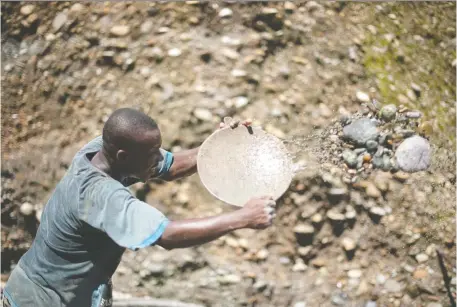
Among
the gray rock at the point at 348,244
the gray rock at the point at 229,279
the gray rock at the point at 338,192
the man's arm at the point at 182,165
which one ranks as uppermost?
the man's arm at the point at 182,165

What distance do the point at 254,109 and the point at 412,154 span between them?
953 mm

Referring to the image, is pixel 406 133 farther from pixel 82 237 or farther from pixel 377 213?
pixel 82 237

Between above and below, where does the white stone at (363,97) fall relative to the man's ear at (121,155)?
below

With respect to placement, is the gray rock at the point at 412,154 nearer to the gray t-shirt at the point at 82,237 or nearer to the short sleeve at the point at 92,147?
the gray t-shirt at the point at 82,237

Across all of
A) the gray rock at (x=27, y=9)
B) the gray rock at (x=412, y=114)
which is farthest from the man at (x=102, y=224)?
the gray rock at (x=27, y=9)

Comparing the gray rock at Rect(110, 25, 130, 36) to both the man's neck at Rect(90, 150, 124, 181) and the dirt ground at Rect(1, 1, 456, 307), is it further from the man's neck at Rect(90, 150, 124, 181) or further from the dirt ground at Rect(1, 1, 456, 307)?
the man's neck at Rect(90, 150, 124, 181)

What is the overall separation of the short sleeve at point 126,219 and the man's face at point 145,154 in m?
0.16

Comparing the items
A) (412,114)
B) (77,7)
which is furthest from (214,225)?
(77,7)

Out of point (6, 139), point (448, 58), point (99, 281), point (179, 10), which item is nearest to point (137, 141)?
point (99, 281)

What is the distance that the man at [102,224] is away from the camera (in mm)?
Answer: 1659

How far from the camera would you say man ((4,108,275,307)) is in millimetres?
1659

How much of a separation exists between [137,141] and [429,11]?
2727 millimetres

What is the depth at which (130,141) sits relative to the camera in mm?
1809

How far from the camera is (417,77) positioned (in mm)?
3426
